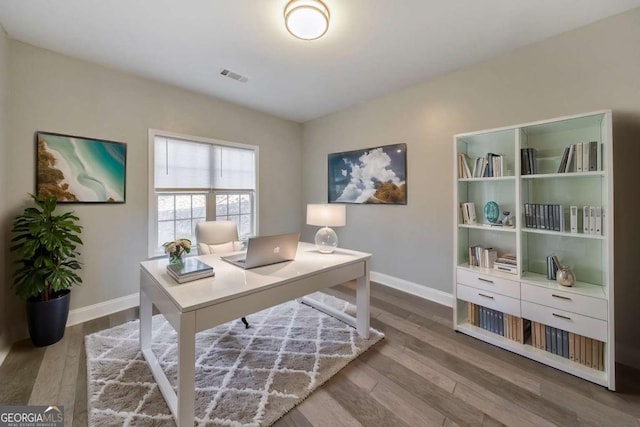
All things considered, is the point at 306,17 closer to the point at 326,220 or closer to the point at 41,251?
the point at 326,220

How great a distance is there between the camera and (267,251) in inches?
70.1

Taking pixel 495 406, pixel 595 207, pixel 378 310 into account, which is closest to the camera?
pixel 495 406

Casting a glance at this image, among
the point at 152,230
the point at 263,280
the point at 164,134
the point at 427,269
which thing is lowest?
the point at 427,269

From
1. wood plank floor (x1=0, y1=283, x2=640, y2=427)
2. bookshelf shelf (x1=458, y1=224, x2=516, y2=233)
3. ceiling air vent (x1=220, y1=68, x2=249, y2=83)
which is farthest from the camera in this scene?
ceiling air vent (x1=220, y1=68, x2=249, y2=83)

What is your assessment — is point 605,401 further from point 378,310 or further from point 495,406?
point 378,310

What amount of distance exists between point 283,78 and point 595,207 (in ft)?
9.61

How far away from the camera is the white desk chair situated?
244 cm

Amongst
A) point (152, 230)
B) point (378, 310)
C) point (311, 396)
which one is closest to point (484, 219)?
point (378, 310)

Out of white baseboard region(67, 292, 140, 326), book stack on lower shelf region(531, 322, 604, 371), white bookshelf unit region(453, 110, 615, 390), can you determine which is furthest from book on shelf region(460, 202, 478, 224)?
white baseboard region(67, 292, 140, 326)

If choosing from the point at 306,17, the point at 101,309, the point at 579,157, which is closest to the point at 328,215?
the point at 306,17

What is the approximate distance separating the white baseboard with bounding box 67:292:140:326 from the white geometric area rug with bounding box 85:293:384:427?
0.45m

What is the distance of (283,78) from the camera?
284cm

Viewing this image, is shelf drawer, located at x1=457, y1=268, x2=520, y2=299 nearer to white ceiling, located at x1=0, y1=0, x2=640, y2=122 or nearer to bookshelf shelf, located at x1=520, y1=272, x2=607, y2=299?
bookshelf shelf, located at x1=520, y1=272, x2=607, y2=299

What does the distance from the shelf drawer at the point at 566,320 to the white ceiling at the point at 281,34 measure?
214cm
